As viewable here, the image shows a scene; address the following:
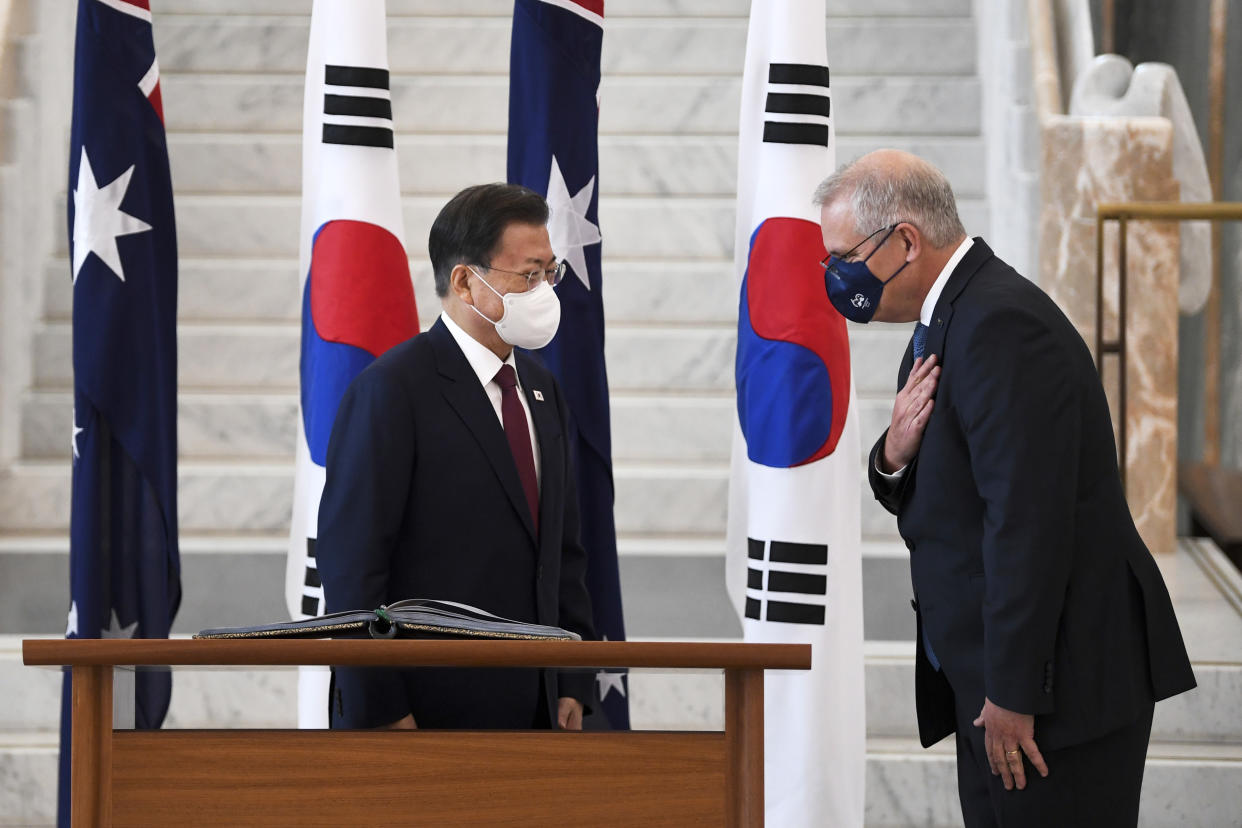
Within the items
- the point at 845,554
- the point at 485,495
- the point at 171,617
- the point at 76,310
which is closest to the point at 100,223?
the point at 76,310

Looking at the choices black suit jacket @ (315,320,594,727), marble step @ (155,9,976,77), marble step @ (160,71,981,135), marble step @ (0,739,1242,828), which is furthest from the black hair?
marble step @ (155,9,976,77)

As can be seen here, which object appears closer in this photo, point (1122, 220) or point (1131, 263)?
point (1122, 220)

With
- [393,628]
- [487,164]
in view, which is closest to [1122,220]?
[487,164]

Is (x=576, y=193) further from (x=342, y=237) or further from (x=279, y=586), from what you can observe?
(x=279, y=586)

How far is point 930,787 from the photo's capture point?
354cm

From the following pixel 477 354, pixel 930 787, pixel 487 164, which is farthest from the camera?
pixel 487 164

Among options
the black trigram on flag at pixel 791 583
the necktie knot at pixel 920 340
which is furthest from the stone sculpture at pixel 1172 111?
the necktie knot at pixel 920 340

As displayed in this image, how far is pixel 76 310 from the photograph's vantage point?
117 inches

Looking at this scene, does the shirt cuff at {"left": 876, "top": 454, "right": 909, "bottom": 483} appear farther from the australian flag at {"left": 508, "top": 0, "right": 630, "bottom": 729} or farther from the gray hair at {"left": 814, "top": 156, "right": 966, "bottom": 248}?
the australian flag at {"left": 508, "top": 0, "right": 630, "bottom": 729}

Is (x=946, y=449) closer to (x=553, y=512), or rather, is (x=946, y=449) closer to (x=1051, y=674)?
(x=1051, y=674)

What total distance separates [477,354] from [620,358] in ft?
8.80

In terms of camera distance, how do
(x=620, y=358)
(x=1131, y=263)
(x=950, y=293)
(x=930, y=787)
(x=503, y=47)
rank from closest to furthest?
(x=950, y=293) → (x=930, y=787) → (x=1131, y=263) → (x=620, y=358) → (x=503, y=47)

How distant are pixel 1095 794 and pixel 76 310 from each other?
224 centimetres

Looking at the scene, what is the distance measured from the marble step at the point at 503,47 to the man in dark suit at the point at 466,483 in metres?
Result: 3.73
